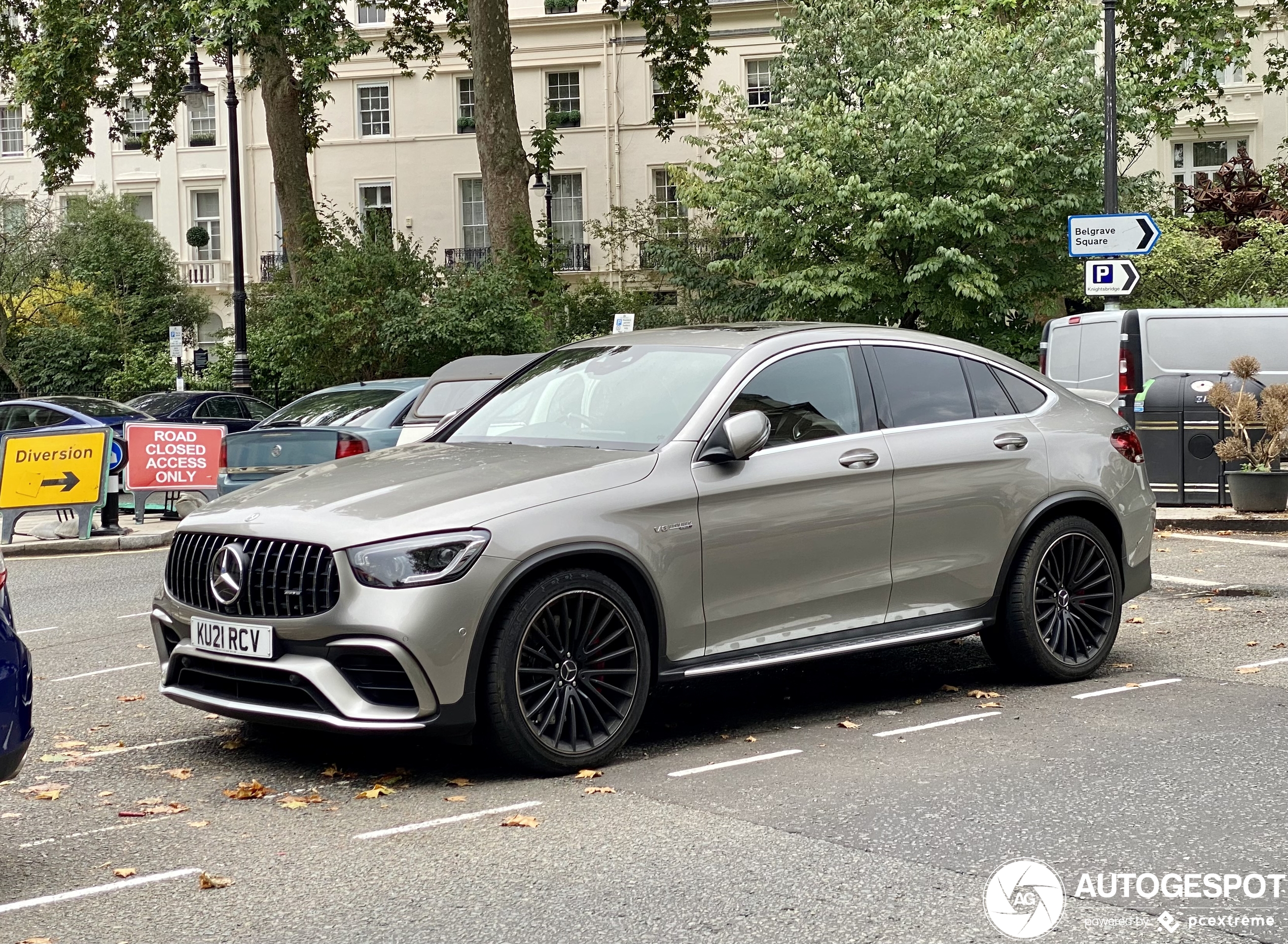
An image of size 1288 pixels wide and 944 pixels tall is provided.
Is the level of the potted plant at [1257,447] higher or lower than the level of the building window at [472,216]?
lower

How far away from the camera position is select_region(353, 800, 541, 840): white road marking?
5281mm

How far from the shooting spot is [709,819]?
5.41m

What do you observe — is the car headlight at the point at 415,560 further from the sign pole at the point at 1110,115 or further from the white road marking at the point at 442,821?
the sign pole at the point at 1110,115

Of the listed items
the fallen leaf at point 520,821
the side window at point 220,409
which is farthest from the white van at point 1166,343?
the fallen leaf at point 520,821

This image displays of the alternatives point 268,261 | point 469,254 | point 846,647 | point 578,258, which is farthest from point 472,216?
point 846,647

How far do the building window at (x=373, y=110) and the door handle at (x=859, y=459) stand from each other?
46890mm

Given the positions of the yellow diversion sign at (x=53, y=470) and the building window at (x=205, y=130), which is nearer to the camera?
the yellow diversion sign at (x=53, y=470)

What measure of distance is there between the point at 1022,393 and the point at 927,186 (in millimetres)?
20162

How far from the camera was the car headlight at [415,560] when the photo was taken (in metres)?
5.67

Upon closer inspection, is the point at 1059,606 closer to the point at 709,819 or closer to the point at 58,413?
the point at 709,819

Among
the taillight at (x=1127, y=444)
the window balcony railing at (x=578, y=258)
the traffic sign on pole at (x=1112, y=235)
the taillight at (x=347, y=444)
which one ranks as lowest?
the taillight at (x=347, y=444)

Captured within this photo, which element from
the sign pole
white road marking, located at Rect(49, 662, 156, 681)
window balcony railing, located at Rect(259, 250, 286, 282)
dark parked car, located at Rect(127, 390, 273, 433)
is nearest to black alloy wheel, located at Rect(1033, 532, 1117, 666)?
white road marking, located at Rect(49, 662, 156, 681)

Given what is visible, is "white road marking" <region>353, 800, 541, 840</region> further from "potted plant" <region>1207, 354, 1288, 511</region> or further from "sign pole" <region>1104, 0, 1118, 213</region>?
"sign pole" <region>1104, 0, 1118, 213</region>

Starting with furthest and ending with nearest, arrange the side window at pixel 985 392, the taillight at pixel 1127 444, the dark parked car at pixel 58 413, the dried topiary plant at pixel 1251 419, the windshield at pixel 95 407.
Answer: the windshield at pixel 95 407 < the dark parked car at pixel 58 413 < the dried topiary plant at pixel 1251 419 < the taillight at pixel 1127 444 < the side window at pixel 985 392
